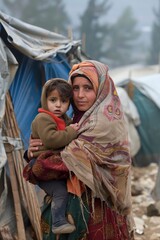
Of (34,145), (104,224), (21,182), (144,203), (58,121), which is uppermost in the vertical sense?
(58,121)

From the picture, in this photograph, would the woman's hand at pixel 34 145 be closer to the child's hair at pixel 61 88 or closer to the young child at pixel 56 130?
the young child at pixel 56 130

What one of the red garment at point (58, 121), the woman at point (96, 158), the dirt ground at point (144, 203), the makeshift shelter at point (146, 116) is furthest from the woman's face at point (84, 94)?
the makeshift shelter at point (146, 116)

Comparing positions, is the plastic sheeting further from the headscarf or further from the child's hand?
the child's hand

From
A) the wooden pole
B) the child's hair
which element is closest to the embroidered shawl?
the child's hair

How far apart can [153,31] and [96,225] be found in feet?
125

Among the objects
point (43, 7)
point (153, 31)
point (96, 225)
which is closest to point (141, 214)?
point (96, 225)

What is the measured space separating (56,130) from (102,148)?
Result: 0.81ft

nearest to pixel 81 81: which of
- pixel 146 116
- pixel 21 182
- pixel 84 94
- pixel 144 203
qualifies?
pixel 84 94

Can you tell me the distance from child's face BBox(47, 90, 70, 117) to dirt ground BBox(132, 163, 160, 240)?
2.54 meters

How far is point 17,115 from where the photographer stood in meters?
4.07

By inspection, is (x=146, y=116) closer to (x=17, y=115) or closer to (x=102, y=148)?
(x=17, y=115)

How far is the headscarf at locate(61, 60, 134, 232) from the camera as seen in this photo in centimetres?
215

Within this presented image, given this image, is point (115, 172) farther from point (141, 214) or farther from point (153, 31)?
point (153, 31)

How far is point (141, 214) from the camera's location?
17.1 feet
